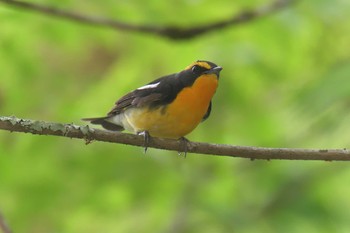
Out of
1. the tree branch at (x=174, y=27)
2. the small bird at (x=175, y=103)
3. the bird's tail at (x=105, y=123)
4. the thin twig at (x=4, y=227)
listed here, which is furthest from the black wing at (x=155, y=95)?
the thin twig at (x=4, y=227)

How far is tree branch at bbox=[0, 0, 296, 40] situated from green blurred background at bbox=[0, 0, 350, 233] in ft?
0.57

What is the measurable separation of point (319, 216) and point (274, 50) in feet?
5.38

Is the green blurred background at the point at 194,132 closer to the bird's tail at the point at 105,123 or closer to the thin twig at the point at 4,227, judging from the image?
the bird's tail at the point at 105,123

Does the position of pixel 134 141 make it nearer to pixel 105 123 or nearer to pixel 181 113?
pixel 181 113

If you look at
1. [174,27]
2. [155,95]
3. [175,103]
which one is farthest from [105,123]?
[174,27]

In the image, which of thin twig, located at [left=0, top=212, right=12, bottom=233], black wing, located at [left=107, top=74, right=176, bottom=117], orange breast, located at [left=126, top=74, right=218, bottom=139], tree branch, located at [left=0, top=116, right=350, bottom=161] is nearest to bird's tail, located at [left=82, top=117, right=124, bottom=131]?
black wing, located at [left=107, top=74, right=176, bottom=117]

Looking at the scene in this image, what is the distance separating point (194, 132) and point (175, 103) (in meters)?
1.57

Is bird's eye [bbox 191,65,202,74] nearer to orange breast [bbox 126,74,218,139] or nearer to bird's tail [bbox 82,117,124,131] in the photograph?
orange breast [bbox 126,74,218,139]

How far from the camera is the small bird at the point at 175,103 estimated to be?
429 centimetres

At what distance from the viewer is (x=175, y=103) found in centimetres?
435

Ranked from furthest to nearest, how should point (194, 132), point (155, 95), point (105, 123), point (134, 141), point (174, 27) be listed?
point (194, 132), point (174, 27), point (105, 123), point (155, 95), point (134, 141)

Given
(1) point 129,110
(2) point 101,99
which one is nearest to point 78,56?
(2) point 101,99

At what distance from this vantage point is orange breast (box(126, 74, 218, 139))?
4.28 m

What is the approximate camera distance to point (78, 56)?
24.7ft
